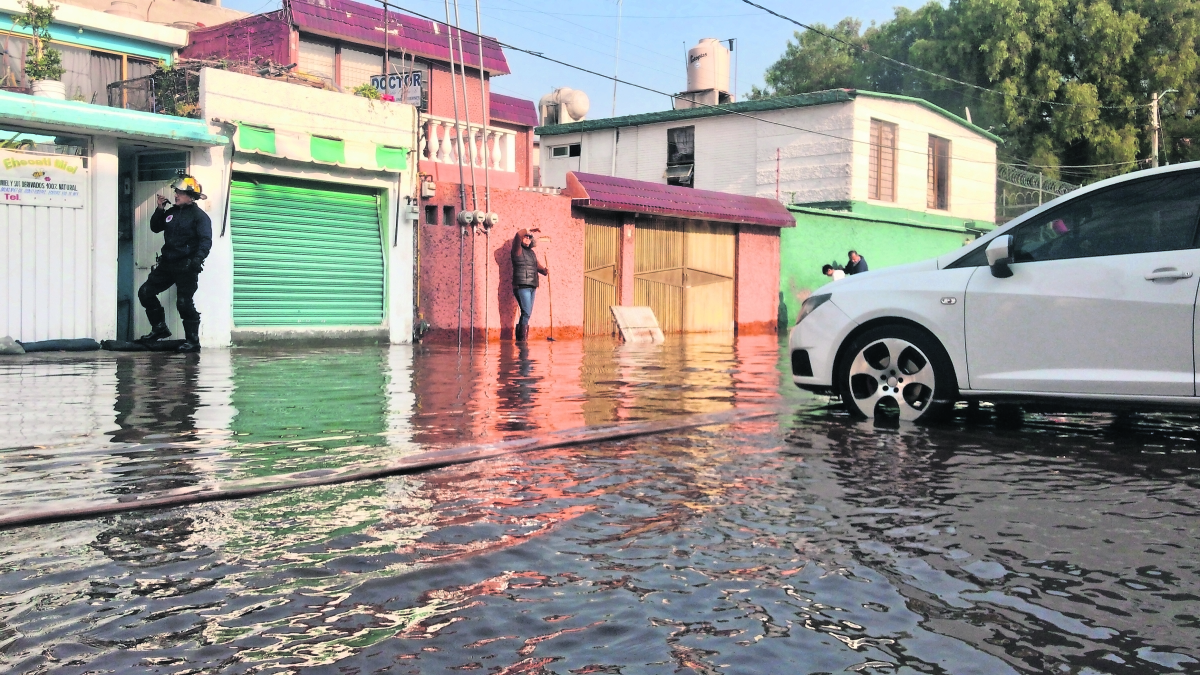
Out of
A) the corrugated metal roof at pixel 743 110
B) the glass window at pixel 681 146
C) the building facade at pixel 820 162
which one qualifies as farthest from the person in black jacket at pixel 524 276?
the glass window at pixel 681 146

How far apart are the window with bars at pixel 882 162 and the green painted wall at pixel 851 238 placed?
1.61 feet

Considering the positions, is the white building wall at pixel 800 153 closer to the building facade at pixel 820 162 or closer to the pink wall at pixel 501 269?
the building facade at pixel 820 162

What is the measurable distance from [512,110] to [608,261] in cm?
1544

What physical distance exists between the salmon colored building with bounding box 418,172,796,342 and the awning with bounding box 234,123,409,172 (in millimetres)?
1308

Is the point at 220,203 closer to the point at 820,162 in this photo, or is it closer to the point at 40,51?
the point at 40,51

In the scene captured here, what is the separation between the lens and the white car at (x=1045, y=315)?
21.3 feet

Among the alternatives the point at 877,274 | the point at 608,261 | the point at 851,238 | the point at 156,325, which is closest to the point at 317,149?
the point at 156,325

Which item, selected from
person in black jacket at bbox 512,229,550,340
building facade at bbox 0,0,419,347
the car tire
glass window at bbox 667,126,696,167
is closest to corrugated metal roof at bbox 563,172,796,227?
person in black jacket at bbox 512,229,550,340

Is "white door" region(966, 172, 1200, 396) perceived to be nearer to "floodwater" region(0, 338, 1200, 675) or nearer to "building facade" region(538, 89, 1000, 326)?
"floodwater" region(0, 338, 1200, 675)

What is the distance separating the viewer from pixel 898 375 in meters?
7.55

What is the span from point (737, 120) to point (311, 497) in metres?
28.7

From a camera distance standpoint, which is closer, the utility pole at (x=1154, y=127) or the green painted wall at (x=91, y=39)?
the green painted wall at (x=91, y=39)

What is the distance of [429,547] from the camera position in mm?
3934

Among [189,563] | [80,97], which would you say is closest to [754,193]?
[80,97]
